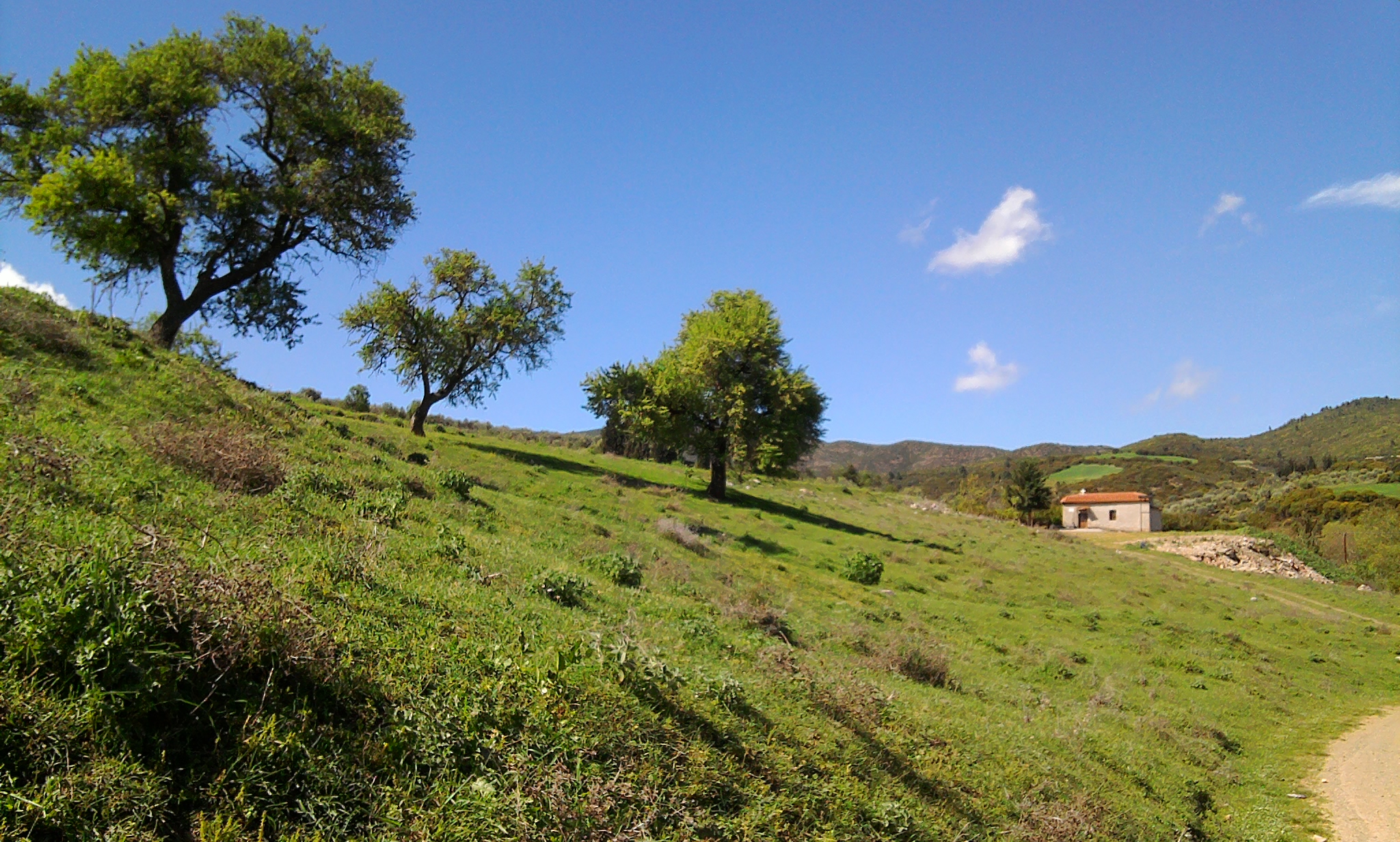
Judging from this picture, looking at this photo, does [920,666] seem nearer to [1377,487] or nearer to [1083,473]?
[1377,487]

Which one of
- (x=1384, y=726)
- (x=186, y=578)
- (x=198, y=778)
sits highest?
(x=186, y=578)

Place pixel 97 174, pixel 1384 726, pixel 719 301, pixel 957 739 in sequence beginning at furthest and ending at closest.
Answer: pixel 719 301 → pixel 97 174 → pixel 1384 726 → pixel 957 739

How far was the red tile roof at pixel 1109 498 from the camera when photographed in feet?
260

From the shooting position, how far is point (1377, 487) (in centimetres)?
8162

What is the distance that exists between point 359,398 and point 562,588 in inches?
1685

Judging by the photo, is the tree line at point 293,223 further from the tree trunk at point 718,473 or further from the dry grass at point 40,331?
the dry grass at point 40,331

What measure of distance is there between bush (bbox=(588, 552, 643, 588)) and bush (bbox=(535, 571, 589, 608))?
2.00m

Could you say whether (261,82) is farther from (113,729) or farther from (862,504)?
(862,504)

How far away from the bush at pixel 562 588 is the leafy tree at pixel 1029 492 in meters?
84.1

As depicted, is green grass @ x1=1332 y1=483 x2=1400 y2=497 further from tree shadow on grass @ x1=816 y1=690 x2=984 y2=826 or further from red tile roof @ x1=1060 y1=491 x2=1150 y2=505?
tree shadow on grass @ x1=816 y1=690 x2=984 y2=826

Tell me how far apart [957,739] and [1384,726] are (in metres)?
17.2

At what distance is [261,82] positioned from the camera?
87.1ft

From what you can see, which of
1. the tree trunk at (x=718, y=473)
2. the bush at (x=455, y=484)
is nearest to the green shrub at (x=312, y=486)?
the bush at (x=455, y=484)

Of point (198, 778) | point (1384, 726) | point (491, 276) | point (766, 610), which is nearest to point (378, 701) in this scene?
point (198, 778)
